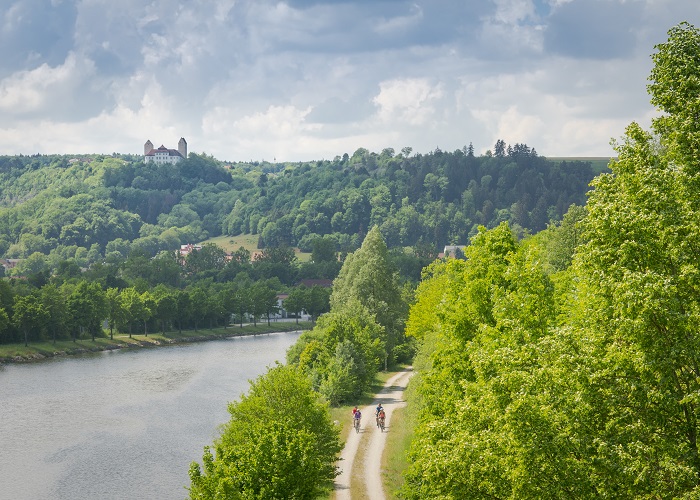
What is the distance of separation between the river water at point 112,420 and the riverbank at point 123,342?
169 inches

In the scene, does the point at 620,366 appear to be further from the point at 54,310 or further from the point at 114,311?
the point at 114,311

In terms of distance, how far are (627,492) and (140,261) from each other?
171 metres

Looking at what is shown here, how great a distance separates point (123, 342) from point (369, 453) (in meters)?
84.0

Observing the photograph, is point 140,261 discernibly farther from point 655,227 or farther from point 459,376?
point 655,227

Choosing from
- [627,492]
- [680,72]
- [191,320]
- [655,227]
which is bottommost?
[191,320]

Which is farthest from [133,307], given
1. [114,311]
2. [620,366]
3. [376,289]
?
[620,366]

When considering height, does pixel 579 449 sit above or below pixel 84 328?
above

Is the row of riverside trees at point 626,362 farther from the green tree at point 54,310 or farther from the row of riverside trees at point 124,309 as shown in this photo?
the green tree at point 54,310

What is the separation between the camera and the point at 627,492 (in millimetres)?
19141

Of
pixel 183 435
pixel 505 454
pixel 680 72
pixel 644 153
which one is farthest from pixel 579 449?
pixel 183 435

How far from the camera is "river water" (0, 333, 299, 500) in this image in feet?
175

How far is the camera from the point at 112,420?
71375 millimetres

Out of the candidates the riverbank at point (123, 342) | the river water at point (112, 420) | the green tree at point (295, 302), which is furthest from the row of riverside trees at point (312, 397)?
the green tree at point (295, 302)

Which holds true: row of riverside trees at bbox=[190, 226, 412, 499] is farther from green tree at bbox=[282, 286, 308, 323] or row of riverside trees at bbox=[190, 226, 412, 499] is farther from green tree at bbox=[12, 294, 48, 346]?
green tree at bbox=[282, 286, 308, 323]
